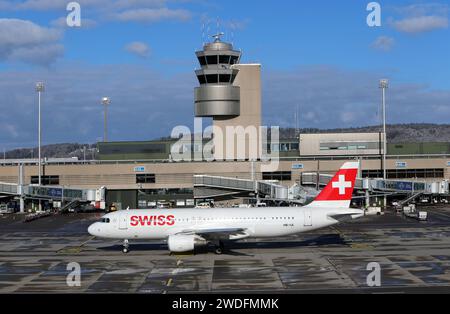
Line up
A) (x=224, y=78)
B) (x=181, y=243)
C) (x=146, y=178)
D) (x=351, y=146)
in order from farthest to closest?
(x=351, y=146) → (x=146, y=178) → (x=224, y=78) → (x=181, y=243)

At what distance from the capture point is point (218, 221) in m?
45.9

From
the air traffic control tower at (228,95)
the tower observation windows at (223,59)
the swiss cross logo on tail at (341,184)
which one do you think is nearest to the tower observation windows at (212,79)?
the air traffic control tower at (228,95)

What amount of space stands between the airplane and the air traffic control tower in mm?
60316

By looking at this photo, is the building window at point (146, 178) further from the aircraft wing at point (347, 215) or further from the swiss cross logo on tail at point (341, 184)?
the aircraft wing at point (347, 215)

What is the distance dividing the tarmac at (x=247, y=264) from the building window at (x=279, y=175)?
42.8 metres

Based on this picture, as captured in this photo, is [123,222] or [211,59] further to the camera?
[211,59]

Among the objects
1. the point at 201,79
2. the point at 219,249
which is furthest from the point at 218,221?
the point at 201,79

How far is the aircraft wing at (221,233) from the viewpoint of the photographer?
43656 mm

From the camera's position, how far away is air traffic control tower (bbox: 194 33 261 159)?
343 feet

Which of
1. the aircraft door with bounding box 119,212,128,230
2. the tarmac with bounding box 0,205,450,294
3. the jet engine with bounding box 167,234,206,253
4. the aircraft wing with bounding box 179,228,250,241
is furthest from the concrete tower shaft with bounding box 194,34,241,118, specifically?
the jet engine with bounding box 167,234,206,253

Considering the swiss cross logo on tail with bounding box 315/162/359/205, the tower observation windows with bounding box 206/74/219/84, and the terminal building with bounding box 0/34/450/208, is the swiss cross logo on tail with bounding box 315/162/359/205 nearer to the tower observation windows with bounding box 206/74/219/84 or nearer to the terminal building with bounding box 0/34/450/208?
the terminal building with bounding box 0/34/450/208

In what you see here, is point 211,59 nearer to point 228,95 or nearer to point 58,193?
point 228,95

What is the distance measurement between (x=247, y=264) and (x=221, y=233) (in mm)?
5743

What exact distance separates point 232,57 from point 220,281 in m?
77.2
